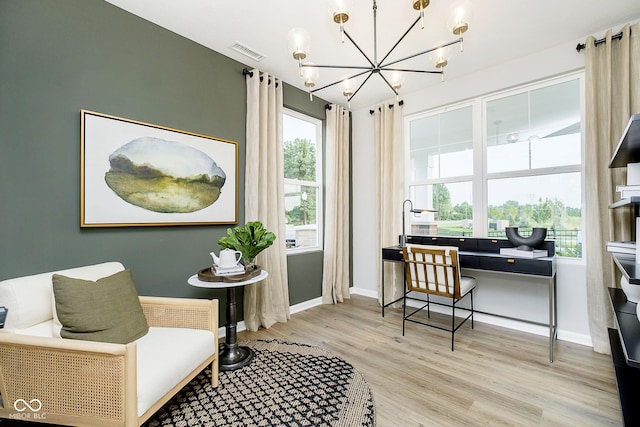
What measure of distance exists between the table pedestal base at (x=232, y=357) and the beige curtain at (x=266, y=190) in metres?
0.55

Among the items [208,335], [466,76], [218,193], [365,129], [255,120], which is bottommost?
[208,335]

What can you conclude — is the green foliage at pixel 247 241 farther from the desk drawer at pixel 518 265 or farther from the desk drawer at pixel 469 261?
the desk drawer at pixel 518 265

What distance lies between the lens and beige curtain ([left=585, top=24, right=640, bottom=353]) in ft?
7.47

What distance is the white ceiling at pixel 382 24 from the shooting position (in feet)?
7.03

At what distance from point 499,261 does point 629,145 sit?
133 centimetres

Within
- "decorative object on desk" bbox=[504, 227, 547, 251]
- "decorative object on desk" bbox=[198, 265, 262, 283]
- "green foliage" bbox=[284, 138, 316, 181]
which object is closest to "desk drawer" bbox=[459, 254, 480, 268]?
"decorative object on desk" bbox=[504, 227, 547, 251]

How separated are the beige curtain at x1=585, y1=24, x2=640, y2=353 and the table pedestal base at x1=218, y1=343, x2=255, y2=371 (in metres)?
2.92

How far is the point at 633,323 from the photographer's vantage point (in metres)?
1.47

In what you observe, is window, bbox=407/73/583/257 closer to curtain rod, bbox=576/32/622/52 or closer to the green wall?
curtain rod, bbox=576/32/622/52

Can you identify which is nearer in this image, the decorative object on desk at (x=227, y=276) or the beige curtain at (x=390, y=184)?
the decorative object on desk at (x=227, y=276)

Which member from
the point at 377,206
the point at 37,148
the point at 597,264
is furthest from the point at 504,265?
the point at 37,148

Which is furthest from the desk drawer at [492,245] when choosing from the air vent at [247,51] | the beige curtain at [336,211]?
the air vent at [247,51]

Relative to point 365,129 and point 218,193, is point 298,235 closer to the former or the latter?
point 218,193

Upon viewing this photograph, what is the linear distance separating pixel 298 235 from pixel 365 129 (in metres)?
1.85
